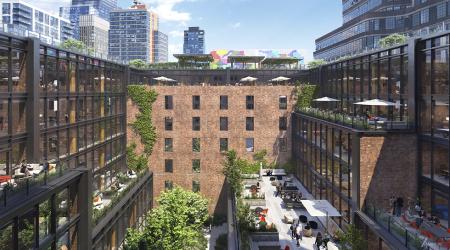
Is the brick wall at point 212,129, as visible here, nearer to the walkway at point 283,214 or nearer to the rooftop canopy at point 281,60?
the walkway at point 283,214

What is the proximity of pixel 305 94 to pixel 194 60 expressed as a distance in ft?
66.5

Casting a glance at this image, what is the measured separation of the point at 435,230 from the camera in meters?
21.1

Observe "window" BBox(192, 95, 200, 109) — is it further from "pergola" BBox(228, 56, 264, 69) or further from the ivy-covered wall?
"pergola" BBox(228, 56, 264, 69)

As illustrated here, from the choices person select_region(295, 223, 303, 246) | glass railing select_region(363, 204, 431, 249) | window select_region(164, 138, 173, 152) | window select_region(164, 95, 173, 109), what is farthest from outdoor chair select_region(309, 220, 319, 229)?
window select_region(164, 95, 173, 109)

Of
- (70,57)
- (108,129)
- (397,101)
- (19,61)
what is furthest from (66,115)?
(397,101)

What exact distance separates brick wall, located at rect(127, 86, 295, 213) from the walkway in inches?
285

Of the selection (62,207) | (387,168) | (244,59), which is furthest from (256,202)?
(244,59)

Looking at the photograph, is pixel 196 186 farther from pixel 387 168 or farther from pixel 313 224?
pixel 387 168

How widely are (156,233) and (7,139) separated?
12.4 meters

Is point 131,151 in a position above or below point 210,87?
below

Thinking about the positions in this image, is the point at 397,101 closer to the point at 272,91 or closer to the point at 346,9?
the point at 272,91

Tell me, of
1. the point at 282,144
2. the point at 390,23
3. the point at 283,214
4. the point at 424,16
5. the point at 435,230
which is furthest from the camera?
the point at 390,23

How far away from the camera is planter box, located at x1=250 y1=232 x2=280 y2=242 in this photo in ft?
91.2

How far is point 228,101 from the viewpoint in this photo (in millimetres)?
53469
